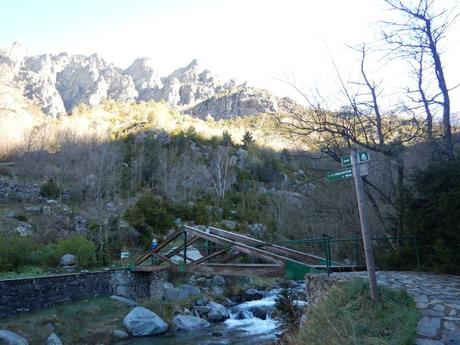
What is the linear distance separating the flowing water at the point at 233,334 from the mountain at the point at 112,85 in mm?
56418

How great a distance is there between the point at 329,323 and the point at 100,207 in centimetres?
2161

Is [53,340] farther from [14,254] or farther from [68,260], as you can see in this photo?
[68,260]

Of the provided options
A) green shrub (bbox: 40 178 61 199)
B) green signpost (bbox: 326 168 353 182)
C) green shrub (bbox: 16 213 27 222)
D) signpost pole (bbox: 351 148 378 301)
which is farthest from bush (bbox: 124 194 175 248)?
signpost pole (bbox: 351 148 378 301)

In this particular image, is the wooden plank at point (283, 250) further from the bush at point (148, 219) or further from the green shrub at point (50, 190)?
the green shrub at point (50, 190)

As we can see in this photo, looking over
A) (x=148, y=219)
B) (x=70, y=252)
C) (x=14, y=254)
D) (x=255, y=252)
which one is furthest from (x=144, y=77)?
(x=255, y=252)

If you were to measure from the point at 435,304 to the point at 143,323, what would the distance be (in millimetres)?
10675

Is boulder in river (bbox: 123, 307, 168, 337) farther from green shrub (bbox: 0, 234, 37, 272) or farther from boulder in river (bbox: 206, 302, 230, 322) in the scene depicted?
green shrub (bbox: 0, 234, 37, 272)

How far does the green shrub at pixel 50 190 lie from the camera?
91.2ft

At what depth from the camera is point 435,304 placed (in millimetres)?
5328

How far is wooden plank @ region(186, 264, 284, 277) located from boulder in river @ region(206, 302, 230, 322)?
144 inches

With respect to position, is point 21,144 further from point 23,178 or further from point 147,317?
point 147,317

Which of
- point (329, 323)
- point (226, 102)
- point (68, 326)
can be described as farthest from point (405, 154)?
point (226, 102)

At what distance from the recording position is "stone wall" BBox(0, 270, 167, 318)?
12.8m

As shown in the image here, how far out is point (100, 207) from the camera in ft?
80.5
